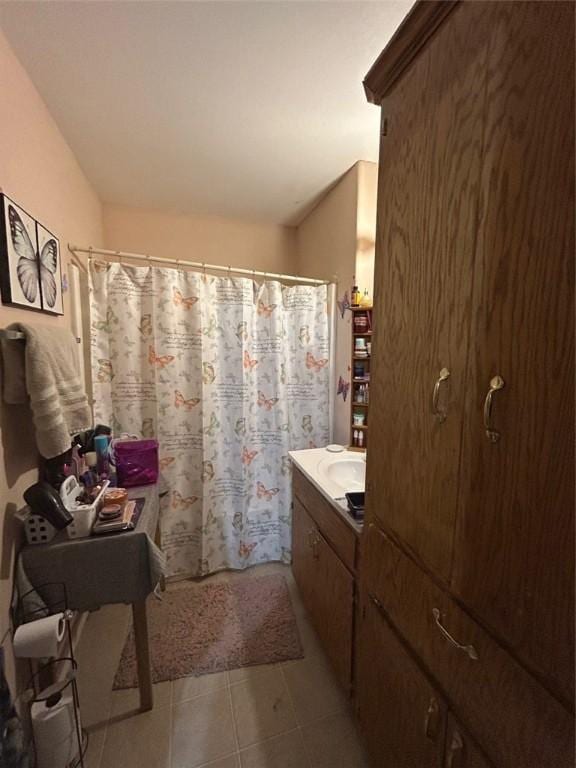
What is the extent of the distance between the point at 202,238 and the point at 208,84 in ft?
4.08

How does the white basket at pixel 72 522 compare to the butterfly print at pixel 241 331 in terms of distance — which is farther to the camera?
the butterfly print at pixel 241 331

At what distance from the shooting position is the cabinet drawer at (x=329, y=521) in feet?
3.84

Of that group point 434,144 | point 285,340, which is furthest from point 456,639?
point 285,340

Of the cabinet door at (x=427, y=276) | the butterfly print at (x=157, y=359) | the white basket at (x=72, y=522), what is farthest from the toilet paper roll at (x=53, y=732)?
the butterfly print at (x=157, y=359)

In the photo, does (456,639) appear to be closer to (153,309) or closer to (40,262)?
(40,262)

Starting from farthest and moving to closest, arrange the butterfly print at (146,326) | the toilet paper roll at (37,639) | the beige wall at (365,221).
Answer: the butterfly print at (146,326)
the beige wall at (365,221)
the toilet paper roll at (37,639)

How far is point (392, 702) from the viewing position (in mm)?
904

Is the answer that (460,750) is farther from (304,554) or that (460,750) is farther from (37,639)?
(37,639)

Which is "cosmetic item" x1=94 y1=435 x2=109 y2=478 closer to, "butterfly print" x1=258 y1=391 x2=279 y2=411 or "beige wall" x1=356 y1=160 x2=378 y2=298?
"butterfly print" x1=258 y1=391 x2=279 y2=411

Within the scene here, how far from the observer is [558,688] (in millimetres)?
482

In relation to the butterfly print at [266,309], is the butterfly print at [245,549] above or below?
below

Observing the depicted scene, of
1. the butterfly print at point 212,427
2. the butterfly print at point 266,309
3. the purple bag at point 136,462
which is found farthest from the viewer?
the butterfly print at point 266,309

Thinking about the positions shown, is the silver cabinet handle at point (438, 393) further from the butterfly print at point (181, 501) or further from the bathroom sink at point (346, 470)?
the butterfly print at point (181, 501)

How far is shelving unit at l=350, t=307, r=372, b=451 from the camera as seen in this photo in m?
1.81
